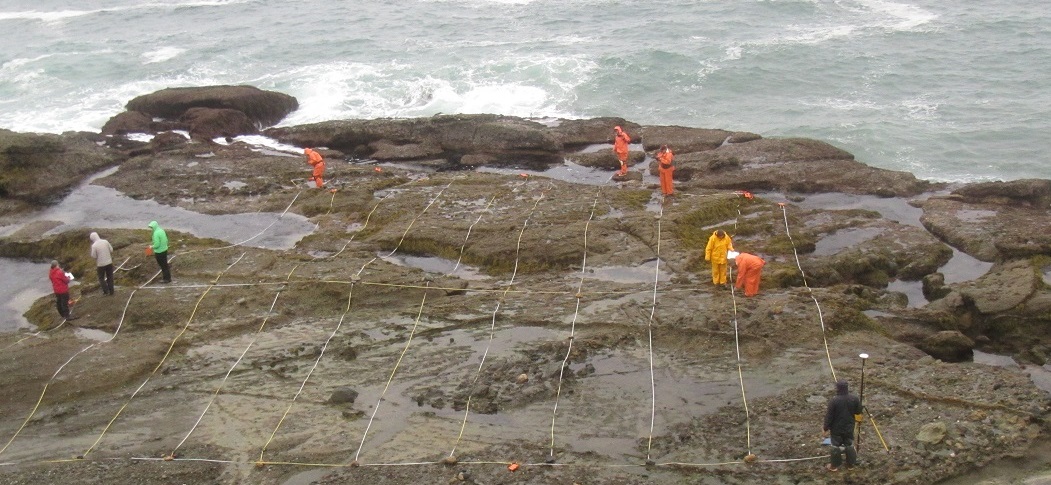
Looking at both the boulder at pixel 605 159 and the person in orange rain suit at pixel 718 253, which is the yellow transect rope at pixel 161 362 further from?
the boulder at pixel 605 159

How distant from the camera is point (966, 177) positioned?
25.4m

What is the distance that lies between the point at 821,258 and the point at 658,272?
3.49 m

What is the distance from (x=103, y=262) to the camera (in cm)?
1673

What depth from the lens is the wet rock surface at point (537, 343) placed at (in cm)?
1217

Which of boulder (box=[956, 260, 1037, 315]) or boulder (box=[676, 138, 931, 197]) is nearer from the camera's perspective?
boulder (box=[956, 260, 1037, 315])

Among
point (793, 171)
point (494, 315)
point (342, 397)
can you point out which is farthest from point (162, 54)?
point (342, 397)

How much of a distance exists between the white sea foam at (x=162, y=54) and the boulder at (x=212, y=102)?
1217 cm

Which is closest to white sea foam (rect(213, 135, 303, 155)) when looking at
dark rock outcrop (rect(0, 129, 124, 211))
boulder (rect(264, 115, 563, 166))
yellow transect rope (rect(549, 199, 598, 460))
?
boulder (rect(264, 115, 563, 166))

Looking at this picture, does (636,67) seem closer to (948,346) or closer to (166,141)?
(166,141)

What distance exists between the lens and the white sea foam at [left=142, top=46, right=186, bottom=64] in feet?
140

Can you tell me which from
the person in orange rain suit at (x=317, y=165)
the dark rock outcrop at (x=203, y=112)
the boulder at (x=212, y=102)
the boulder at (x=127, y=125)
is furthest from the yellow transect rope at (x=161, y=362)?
the boulder at (x=127, y=125)

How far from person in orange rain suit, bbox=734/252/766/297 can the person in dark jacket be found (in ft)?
14.9

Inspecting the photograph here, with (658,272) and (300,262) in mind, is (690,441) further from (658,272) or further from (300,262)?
(300,262)

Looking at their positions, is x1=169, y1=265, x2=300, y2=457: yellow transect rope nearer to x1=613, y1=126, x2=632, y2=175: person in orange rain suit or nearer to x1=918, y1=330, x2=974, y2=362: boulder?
x1=613, y1=126, x2=632, y2=175: person in orange rain suit
